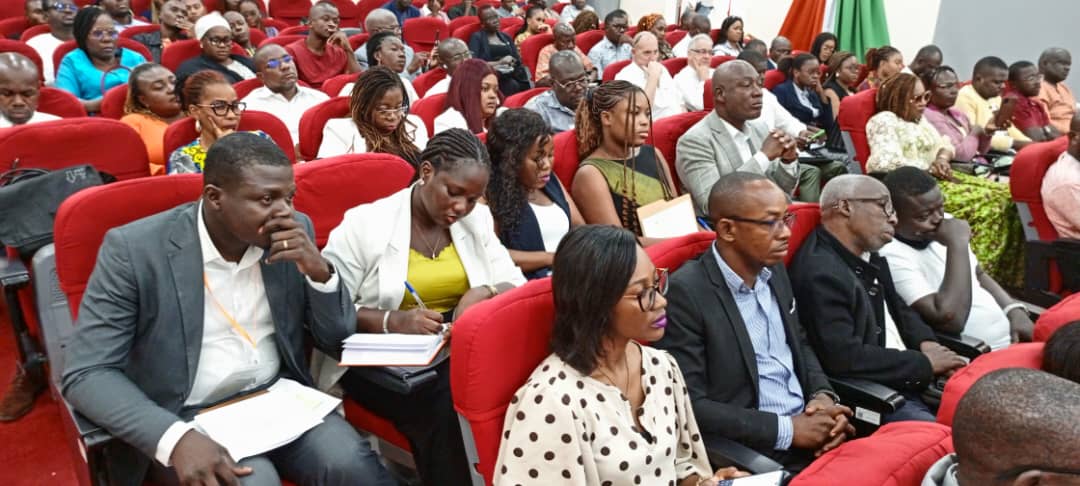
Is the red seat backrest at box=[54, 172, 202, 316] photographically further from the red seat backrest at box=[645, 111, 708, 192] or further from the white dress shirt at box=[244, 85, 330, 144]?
the white dress shirt at box=[244, 85, 330, 144]

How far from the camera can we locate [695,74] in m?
5.96

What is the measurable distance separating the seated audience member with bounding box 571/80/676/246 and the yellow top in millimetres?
921

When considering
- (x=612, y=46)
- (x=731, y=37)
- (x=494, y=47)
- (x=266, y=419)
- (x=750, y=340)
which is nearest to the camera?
(x=266, y=419)

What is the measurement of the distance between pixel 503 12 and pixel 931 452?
8206 millimetres

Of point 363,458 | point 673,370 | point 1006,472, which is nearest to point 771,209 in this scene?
point 673,370

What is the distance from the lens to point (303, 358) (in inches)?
77.7

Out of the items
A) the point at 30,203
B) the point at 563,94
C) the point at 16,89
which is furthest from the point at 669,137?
the point at 16,89

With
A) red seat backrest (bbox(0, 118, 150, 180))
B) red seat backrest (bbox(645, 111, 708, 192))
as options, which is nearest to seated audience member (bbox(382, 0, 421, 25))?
red seat backrest (bbox(645, 111, 708, 192))

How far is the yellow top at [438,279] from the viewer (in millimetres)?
2227

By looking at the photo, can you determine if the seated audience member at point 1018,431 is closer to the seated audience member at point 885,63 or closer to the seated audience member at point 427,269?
the seated audience member at point 427,269

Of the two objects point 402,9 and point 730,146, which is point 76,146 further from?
point 402,9

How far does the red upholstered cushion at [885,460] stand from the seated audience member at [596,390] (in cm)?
40

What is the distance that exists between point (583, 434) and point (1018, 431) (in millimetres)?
726

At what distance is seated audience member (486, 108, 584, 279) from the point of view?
2.81m
